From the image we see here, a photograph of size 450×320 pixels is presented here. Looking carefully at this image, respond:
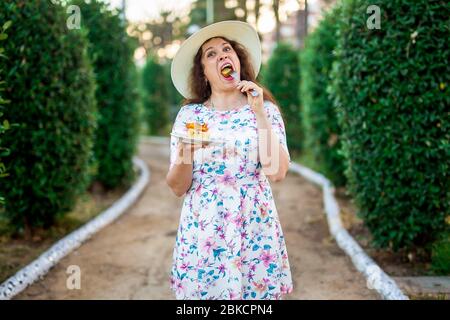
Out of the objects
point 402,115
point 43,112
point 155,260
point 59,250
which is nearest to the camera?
point 402,115

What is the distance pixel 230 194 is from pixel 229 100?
0.55 meters

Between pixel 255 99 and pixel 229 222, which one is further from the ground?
pixel 255 99

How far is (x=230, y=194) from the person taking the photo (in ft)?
9.95

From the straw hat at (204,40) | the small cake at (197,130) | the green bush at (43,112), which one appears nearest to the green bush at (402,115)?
the straw hat at (204,40)

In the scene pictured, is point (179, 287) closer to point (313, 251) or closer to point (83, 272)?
point (83, 272)

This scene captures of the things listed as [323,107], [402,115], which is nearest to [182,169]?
[402,115]

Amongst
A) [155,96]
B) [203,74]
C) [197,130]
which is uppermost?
[203,74]

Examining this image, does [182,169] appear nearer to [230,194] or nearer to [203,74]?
[230,194]

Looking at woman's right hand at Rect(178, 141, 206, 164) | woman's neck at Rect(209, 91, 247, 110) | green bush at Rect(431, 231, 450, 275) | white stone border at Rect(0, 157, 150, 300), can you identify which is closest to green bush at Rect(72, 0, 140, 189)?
white stone border at Rect(0, 157, 150, 300)

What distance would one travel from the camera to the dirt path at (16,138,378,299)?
16.9ft

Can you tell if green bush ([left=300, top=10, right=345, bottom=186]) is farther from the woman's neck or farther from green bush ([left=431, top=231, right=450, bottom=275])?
the woman's neck

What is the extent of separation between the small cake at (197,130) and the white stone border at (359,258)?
2561 mm

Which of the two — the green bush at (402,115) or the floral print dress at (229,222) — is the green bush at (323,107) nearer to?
the green bush at (402,115)

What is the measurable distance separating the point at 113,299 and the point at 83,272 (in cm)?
92
